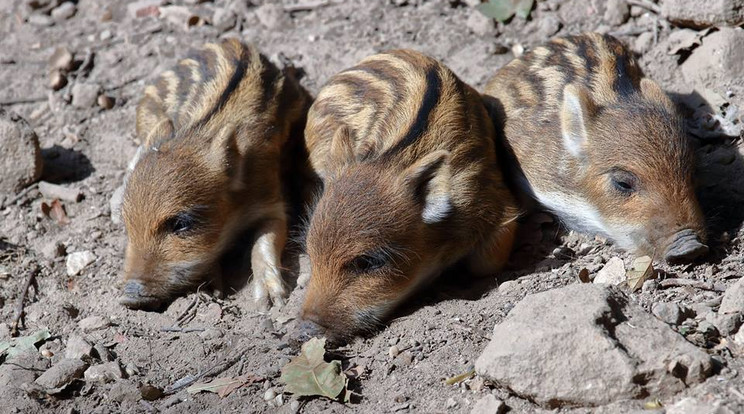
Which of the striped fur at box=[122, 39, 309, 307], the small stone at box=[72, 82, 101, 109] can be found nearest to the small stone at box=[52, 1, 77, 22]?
the small stone at box=[72, 82, 101, 109]

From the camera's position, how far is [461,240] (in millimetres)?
4508

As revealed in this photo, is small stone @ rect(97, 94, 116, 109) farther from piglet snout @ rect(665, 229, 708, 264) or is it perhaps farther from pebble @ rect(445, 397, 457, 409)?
piglet snout @ rect(665, 229, 708, 264)

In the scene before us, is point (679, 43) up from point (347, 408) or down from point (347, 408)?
up

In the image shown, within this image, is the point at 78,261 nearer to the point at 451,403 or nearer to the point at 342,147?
the point at 342,147

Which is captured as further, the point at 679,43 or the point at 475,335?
the point at 679,43

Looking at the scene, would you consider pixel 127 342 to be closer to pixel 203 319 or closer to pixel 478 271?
pixel 203 319

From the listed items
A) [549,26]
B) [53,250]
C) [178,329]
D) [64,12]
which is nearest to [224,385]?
[178,329]

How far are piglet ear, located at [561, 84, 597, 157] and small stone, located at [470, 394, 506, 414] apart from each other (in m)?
1.78

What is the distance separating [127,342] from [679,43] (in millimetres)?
3598

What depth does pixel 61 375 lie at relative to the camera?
390 cm

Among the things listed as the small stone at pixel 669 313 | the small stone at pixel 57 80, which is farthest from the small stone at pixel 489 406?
the small stone at pixel 57 80

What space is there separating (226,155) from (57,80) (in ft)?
7.09

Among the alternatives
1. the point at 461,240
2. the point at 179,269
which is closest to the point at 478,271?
the point at 461,240

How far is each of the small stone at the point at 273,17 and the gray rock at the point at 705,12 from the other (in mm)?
2618
